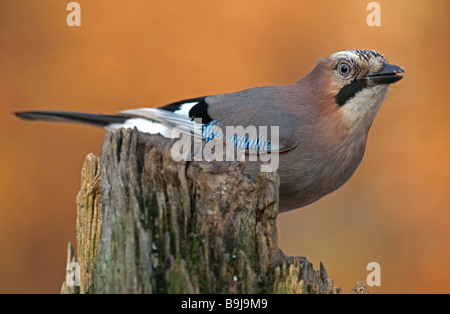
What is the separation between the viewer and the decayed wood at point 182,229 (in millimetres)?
3148

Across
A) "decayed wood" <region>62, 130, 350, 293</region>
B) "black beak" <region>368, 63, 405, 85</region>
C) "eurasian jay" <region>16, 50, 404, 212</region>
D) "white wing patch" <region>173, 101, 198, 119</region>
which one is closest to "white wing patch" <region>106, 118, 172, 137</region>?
"white wing patch" <region>173, 101, 198, 119</region>

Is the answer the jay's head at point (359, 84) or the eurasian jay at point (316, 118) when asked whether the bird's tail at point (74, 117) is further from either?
the jay's head at point (359, 84)

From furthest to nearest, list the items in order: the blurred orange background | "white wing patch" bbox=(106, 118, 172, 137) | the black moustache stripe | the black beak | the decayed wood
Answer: the blurred orange background < "white wing patch" bbox=(106, 118, 172, 137) < the black moustache stripe < the black beak < the decayed wood

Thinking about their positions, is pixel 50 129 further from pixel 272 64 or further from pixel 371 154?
pixel 371 154

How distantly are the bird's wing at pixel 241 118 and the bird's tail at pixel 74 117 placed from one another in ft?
0.47

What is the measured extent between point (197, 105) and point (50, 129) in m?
3.39

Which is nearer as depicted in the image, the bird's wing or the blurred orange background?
the bird's wing

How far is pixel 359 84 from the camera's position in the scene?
5.14 m

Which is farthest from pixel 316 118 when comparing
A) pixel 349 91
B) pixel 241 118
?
pixel 241 118

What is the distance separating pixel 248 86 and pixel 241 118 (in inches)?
132

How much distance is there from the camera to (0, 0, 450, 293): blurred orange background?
8.10 m

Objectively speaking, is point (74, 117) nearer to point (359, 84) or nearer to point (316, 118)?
point (316, 118)

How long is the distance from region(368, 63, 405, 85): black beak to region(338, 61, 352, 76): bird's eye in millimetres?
213

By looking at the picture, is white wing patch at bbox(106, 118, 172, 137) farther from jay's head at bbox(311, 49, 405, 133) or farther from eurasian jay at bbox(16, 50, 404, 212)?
jay's head at bbox(311, 49, 405, 133)
